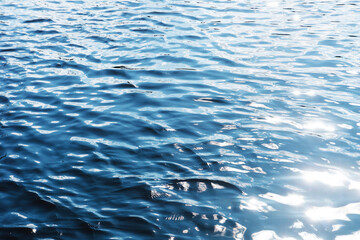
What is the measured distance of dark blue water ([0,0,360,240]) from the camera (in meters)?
4.34

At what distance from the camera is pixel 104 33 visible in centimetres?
1155

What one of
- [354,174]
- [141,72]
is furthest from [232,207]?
[141,72]

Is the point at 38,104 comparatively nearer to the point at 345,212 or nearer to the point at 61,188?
the point at 61,188

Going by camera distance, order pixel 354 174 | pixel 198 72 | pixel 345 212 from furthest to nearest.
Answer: pixel 198 72 < pixel 354 174 < pixel 345 212

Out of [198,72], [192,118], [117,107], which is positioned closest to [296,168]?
[192,118]

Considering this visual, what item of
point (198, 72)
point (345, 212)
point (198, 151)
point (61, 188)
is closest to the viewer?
point (345, 212)

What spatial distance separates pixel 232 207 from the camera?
14.8ft

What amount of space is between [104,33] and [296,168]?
7.85 metres

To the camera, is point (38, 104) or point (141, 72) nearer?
point (38, 104)

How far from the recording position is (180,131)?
6.30m

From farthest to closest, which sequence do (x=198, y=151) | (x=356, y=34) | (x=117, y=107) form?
(x=356, y=34) < (x=117, y=107) < (x=198, y=151)

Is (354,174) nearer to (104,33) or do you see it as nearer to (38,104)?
(38,104)

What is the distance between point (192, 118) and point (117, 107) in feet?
4.63

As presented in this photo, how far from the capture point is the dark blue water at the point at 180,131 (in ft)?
14.2
